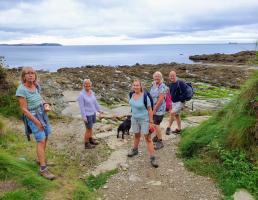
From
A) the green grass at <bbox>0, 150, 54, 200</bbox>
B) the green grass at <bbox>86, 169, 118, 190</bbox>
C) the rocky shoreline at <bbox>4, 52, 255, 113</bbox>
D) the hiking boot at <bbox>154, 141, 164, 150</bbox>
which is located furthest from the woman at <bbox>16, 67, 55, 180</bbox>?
the rocky shoreline at <bbox>4, 52, 255, 113</bbox>

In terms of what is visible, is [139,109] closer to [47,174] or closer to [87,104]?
[87,104]

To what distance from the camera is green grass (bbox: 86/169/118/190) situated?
26.9ft

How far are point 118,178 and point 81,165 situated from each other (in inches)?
50.0

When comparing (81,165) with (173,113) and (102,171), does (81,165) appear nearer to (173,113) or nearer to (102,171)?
(102,171)

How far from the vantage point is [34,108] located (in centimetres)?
773

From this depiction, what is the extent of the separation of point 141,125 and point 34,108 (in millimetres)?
2550

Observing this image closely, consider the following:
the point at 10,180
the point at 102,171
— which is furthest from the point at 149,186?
the point at 10,180

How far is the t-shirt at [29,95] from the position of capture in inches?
295

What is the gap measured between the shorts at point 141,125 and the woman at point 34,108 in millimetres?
2129

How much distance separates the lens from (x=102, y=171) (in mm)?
8922

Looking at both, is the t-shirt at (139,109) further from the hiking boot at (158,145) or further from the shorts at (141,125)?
the hiking boot at (158,145)

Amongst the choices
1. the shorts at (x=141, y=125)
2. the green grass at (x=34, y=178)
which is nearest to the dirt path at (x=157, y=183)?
the green grass at (x=34, y=178)

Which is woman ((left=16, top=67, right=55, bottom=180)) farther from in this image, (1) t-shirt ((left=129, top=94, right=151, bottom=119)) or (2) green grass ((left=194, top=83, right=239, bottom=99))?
(2) green grass ((left=194, top=83, right=239, bottom=99))

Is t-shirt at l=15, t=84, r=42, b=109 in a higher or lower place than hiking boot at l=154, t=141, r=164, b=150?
higher
